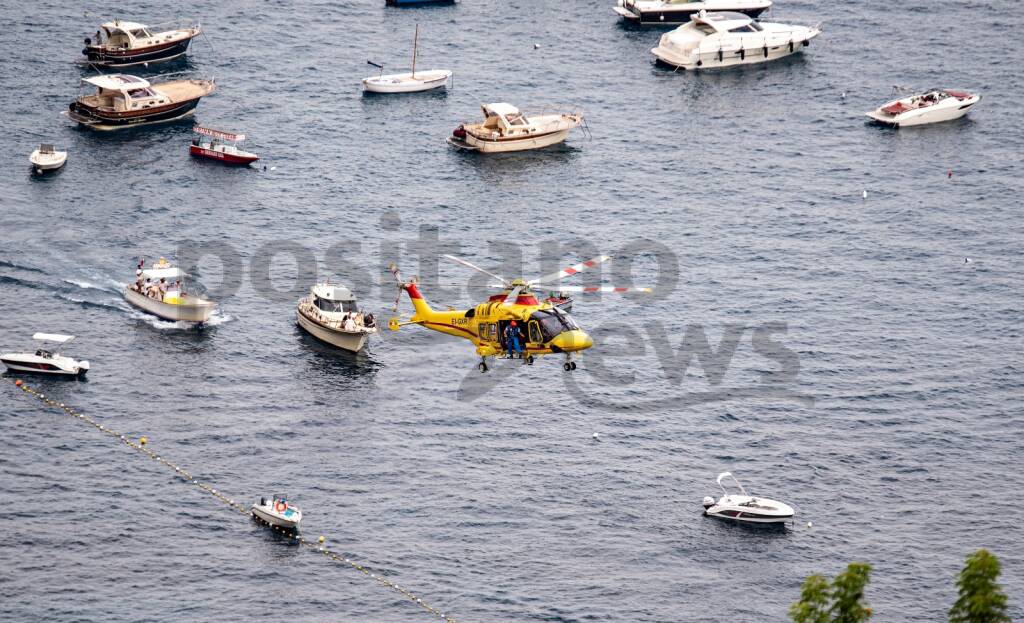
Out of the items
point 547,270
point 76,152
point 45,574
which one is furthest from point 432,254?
point 45,574

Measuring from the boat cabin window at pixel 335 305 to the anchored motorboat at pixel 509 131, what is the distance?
39.2 meters

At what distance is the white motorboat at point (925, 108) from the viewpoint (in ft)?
625

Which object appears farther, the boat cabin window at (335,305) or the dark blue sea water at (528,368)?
the boat cabin window at (335,305)

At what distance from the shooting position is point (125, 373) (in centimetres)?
14512

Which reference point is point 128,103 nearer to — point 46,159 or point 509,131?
point 46,159

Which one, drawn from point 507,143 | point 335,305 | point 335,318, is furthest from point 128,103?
point 335,318

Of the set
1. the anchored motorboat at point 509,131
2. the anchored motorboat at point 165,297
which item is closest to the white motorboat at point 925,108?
the anchored motorboat at point 509,131

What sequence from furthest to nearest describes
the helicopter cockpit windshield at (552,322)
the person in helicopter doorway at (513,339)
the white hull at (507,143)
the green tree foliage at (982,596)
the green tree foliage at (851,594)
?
1. the white hull at (507,143)
2. the person in helicopter doorway at (513,339)
3. the helicopter cockpit windshield at (552,322)
4. the green tree foliage at (851,594)
5. the green tree foliage at (982,596)

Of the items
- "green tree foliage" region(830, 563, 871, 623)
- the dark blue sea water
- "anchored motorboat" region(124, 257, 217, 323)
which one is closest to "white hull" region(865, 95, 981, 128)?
the dark blue sea water

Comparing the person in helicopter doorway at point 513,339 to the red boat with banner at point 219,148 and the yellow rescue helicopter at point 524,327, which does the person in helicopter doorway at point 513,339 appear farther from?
the red boat with banner at point 219,148

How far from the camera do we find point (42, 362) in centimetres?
14175

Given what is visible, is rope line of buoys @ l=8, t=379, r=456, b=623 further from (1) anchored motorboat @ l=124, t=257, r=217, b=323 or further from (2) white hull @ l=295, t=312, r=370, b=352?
(2) white hull @ l=295, t=312, r=370, b=352

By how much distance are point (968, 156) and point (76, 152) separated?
95890 millimetres

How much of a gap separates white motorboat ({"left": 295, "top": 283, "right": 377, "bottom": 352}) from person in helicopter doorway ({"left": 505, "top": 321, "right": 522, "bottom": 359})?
32824 mm
